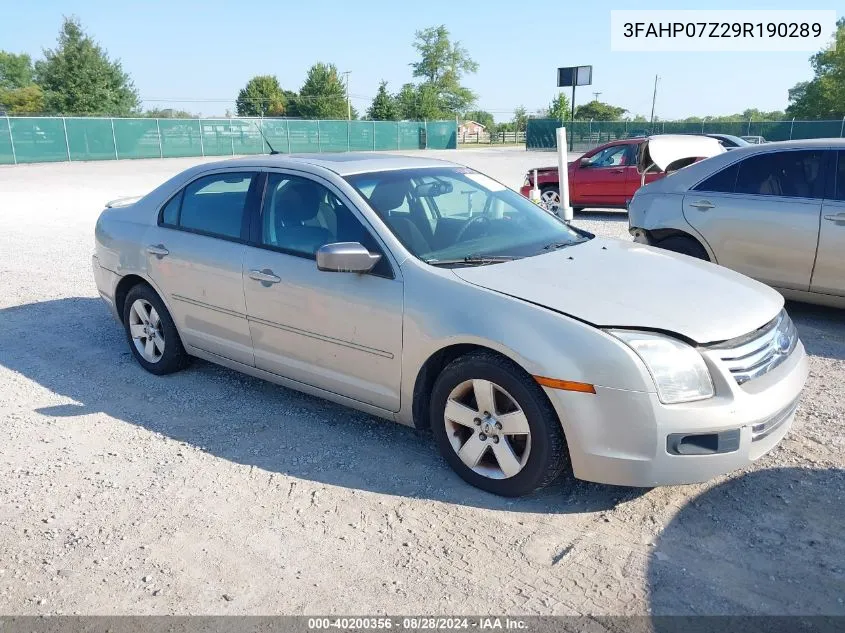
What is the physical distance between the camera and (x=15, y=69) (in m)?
104

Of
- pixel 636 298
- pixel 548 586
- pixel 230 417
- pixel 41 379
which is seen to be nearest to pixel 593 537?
pixel 548 586

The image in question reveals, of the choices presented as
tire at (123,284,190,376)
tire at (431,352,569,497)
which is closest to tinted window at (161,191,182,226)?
tire at (123,284,190,376)

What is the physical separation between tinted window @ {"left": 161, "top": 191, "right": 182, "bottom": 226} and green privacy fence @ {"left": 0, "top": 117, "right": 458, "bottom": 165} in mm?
31069

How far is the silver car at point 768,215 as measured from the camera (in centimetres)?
586

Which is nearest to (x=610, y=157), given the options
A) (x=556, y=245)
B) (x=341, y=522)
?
(x=556, y=245)

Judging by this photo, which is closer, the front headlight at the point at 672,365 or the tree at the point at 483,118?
the front headlight at the point at 672,365

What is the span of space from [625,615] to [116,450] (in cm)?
294

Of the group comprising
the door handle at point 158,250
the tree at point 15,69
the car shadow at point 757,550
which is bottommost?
the car shadow at point 757,550

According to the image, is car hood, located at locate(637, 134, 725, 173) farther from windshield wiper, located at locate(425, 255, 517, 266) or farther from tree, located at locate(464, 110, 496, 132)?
tree, located at locate(464, 110, 496, 132)

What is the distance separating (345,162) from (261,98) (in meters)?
96.8

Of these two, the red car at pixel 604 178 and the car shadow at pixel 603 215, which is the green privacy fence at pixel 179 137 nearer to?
the car shadow at pixel 603 215

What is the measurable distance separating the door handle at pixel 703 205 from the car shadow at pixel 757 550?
353 centimetres

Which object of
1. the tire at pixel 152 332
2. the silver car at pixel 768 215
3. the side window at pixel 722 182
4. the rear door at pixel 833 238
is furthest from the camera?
the side window at pixel 722 182

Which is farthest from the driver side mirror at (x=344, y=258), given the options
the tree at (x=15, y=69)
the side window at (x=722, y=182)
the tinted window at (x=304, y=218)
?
the tree at (x=15, y=69)
